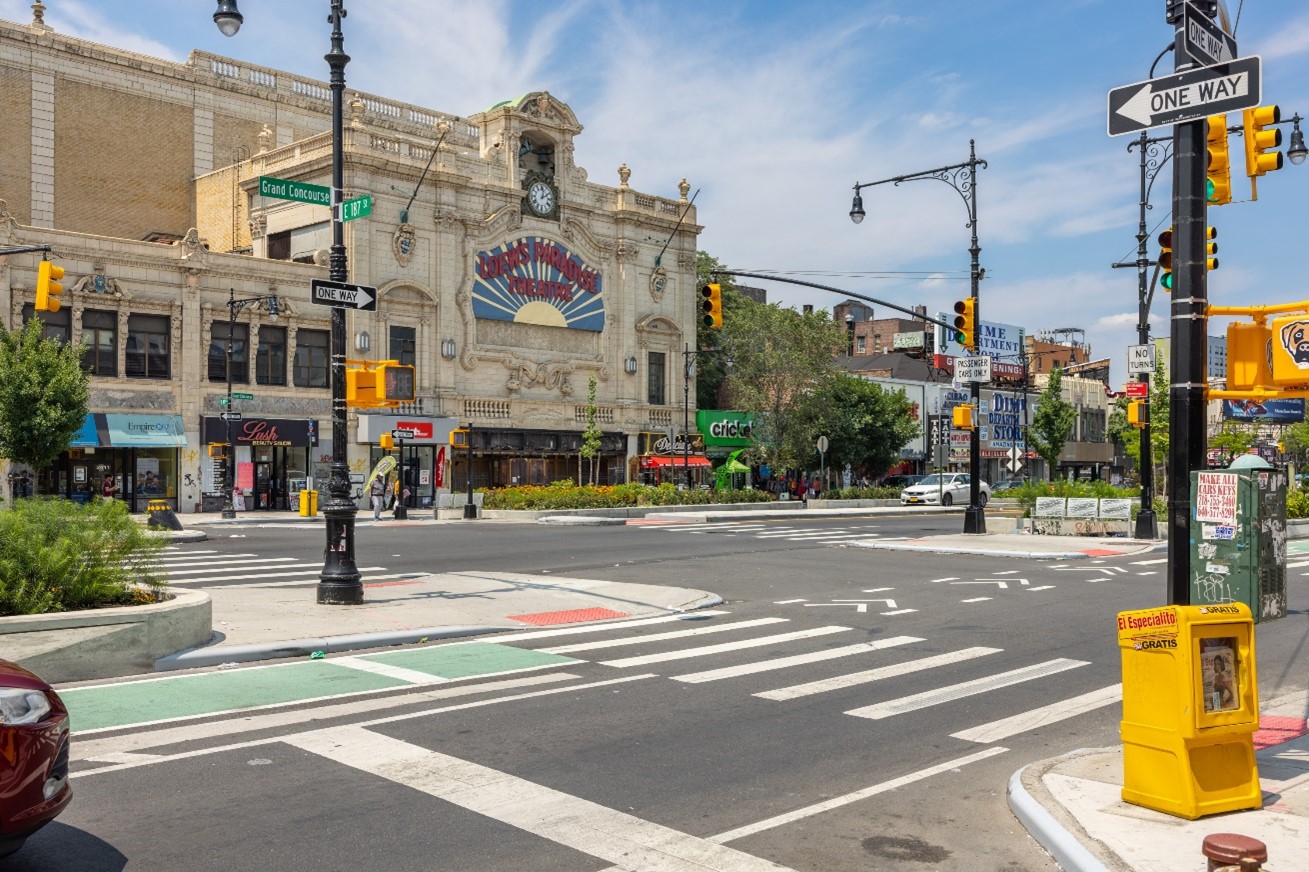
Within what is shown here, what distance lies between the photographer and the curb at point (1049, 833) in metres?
5.77

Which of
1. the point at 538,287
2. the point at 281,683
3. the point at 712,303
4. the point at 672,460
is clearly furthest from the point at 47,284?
the point at 672,460

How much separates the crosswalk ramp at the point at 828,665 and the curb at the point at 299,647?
30.6 inches

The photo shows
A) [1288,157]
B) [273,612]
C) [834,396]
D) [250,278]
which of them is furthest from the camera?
[834,396]

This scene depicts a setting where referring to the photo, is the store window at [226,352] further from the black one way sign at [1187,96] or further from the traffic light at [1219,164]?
the black one way sign at [1187,96]

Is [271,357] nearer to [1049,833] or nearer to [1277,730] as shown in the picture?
[1277,730]

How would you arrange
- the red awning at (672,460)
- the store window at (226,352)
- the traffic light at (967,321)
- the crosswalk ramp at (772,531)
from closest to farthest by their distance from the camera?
1. the traffic light at (967,321)
2. the crosswalk ramp at (772,531)
3. the store window at (226,352)
4. the red awning at (672,460)

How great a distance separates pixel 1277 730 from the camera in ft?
29.1

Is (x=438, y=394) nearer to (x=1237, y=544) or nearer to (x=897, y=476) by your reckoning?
(x=897, y=476)

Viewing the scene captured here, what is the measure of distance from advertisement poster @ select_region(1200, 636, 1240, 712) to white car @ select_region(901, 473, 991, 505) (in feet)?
167

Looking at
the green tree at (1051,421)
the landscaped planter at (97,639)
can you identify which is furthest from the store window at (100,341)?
the green tree at (1051,421)

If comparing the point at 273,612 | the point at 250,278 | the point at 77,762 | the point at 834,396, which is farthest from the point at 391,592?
the point at 834,396

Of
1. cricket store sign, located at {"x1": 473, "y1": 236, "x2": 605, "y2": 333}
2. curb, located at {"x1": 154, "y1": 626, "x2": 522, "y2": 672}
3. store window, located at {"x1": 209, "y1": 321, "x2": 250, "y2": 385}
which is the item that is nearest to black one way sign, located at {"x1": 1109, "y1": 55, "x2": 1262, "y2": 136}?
curb, located at {"x1": 154, "y1": 626, "x2": 522, "y2": 672}

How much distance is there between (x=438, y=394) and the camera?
5228 centimetres

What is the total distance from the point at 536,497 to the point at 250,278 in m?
15.2
